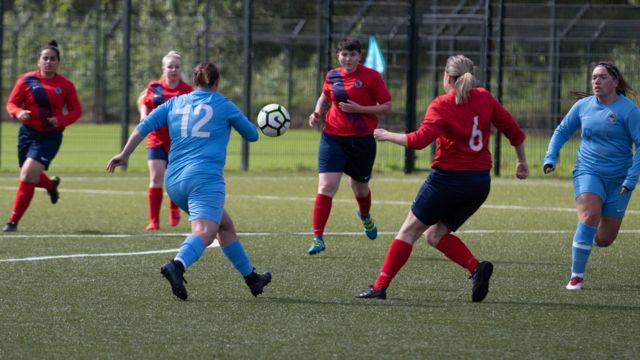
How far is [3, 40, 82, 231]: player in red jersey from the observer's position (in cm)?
1338

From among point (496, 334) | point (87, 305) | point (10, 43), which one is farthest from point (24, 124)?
point (10, 43)

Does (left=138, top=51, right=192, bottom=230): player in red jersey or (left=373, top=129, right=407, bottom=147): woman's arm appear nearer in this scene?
(left=373, top=129, right=407, bottom=147): woman's arm

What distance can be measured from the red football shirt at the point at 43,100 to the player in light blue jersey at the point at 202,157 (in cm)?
485

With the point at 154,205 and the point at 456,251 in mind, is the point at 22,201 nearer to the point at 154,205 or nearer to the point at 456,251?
the point at 154,205

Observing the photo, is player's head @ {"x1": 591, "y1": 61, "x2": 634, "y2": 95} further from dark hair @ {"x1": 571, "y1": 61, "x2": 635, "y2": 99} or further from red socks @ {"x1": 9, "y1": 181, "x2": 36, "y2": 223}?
red socks @ {"x1": 9, "y1": 181, "x2": 36, "y2": 223}

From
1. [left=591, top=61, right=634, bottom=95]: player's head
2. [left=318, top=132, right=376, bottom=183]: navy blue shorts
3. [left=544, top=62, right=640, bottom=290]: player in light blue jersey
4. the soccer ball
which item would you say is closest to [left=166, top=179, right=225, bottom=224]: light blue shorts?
the soccer ball

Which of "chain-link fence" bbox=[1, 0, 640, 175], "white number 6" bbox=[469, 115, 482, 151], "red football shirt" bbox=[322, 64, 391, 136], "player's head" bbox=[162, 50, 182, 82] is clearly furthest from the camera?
"chain-link fence" bbox=[1, 0, 640, 175]

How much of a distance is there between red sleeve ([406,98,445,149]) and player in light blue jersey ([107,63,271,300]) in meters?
1.24

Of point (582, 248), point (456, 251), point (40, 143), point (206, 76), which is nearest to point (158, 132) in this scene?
point (40, 143)

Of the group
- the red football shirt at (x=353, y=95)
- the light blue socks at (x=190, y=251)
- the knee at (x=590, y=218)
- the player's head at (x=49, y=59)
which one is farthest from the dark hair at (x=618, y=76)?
the player's head at (x=49, y=59)

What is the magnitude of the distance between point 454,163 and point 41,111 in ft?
20.7

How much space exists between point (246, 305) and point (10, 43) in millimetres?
25209

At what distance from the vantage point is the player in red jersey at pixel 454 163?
8375 mm

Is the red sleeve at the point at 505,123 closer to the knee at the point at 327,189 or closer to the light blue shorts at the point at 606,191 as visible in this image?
the light blue shorts at the point at 606,191
